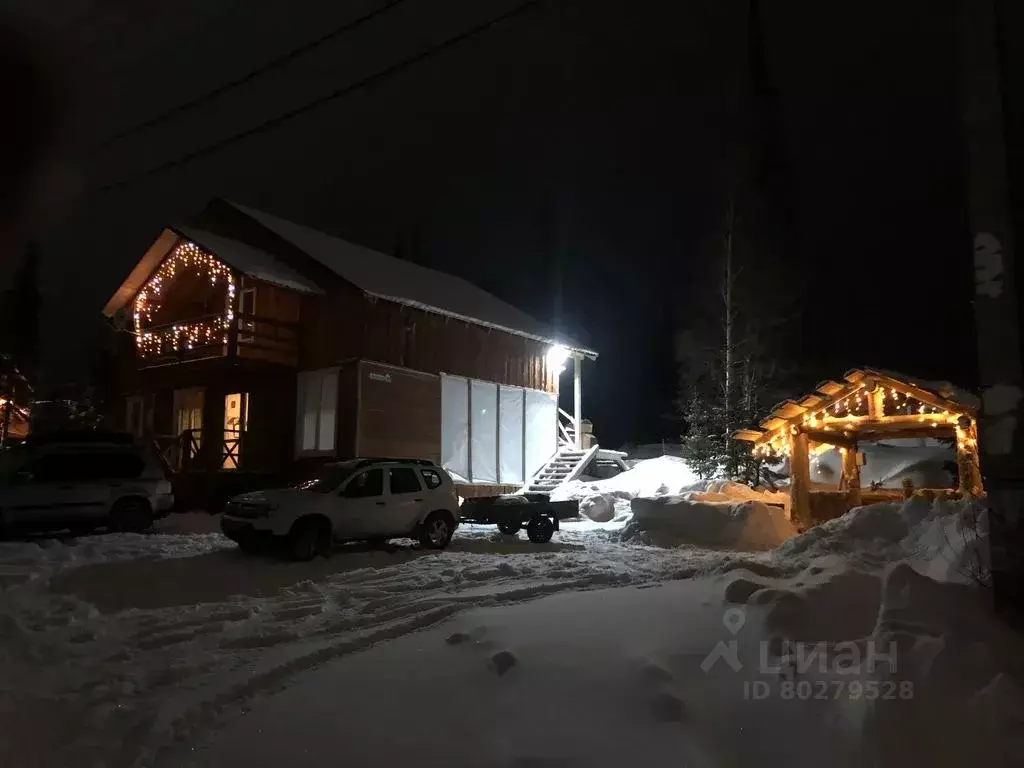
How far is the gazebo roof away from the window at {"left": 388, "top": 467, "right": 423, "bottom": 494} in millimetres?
7374

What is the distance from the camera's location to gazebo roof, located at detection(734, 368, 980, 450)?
42.9 ft

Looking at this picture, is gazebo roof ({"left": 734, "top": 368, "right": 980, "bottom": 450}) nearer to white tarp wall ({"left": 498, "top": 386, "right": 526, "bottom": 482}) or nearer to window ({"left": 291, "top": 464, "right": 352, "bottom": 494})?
window ({"left": 291, "top": 464, "right": 352, "bottom": 494})

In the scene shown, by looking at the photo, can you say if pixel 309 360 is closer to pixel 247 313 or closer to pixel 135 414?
pixel 247 313

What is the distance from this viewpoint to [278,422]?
70.1 ft

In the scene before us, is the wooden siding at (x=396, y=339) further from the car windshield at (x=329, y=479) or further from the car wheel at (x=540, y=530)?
the car wheel at (x=540, y=530)

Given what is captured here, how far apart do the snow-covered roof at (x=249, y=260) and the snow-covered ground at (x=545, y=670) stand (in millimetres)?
12134

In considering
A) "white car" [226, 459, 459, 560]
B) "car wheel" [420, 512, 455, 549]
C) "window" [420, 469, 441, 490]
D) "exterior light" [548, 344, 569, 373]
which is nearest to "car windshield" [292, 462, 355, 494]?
"white car" [226, 459, 459, 560]

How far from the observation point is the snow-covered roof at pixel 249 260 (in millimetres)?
19469

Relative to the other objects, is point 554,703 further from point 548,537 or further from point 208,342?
point 208,342

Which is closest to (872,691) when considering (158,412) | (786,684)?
(786,684)

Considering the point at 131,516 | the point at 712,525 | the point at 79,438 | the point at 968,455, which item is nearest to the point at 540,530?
the point at 712,525

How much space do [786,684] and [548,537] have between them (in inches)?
386

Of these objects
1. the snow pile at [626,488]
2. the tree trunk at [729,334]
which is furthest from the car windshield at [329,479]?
the tree trunk at [729,334]

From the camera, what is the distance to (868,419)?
46.0ft
